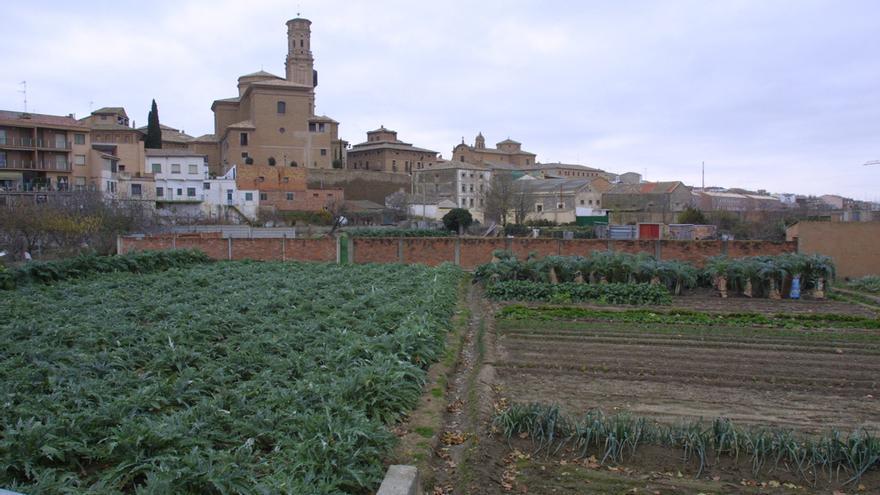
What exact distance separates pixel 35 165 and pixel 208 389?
5421cm

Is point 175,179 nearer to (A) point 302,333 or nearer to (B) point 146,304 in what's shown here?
(B) point 146,304

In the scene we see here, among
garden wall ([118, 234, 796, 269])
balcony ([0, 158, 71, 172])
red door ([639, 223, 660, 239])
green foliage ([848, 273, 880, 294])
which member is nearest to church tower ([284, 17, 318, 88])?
balcony ([0, 158, 71, 172])

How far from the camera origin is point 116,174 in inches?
2280

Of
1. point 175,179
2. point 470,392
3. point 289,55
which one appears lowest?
point 470,392

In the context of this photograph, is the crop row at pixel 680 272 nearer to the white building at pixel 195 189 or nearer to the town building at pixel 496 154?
the white building at pixel 195 189

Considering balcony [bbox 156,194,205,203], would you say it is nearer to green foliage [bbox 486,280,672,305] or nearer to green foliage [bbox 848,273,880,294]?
green foliage [bbox 486,280,672,305]

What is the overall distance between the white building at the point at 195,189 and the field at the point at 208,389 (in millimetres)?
45988

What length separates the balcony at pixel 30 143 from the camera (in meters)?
51.8

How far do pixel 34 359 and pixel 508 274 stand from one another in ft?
49.0

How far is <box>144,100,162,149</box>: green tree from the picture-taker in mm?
67688

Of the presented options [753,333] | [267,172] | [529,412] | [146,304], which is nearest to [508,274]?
[753,333]

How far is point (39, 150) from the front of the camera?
2094 inches

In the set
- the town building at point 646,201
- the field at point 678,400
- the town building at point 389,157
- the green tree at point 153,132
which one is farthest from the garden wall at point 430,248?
the town building at point 389,157

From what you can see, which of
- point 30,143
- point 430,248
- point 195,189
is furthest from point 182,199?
point 430,248
